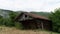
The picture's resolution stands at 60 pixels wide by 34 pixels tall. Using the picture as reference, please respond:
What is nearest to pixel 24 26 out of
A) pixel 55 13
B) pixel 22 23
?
pixel 22 23

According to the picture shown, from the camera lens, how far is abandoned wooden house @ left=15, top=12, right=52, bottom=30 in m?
36.0

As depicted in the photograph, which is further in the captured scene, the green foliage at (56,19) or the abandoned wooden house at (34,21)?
the abandoned wooden house at (34,21)

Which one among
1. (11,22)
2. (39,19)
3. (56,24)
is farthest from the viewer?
(11,22)

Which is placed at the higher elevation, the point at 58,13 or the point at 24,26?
the point at 58,13

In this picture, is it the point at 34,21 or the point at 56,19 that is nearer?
the point at 56,19

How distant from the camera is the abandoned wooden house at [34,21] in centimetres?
3604

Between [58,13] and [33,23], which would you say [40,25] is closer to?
[33,23]

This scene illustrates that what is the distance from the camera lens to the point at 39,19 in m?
36.1

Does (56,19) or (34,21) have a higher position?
(56,19)

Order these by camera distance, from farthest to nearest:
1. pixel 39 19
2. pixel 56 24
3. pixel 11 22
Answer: pixel 11 22 < pixel 39 19 < pixel 56 24

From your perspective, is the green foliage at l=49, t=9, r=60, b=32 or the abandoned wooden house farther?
the abandoned wooden house

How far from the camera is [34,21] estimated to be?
3653cm

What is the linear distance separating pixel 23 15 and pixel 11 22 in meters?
6.02

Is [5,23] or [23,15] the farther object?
[5,23]
